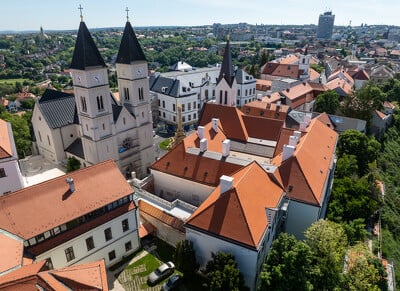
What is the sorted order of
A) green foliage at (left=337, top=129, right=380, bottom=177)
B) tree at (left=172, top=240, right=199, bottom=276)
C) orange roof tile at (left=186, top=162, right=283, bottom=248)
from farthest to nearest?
green foliage at (left=337, top=129, right=380, bottom=177) < tree at (left=172, top=240, right=199, bottom=276) < orange roof tile at (left=186, top=162, right=283, bottom=248)

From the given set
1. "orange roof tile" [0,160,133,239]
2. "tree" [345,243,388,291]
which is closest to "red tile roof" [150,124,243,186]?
"orange roof tile" [0,160,133,239]

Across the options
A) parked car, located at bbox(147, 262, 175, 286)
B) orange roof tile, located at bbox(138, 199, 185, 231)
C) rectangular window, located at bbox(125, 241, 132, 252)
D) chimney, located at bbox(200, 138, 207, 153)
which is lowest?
parked car, located at bbox(147, 262, 175, 286)

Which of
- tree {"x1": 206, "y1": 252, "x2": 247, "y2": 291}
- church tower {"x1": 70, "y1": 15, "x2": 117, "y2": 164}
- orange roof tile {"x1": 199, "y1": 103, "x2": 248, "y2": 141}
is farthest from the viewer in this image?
orange roof tile {"x1": 199, "y1": 103, "x2": 248, "y2": 141}

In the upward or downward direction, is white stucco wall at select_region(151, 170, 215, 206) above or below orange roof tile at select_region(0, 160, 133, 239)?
below

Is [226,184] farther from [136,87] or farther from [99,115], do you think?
[136,87]

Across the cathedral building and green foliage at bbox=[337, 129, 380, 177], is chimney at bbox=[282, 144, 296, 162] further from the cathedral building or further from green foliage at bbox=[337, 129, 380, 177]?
the cathedral building

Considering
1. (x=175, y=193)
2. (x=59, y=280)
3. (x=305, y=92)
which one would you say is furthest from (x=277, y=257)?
(x=305, y=92)

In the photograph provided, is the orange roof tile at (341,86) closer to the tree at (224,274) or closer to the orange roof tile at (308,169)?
the orange roof tile at (308,169)
